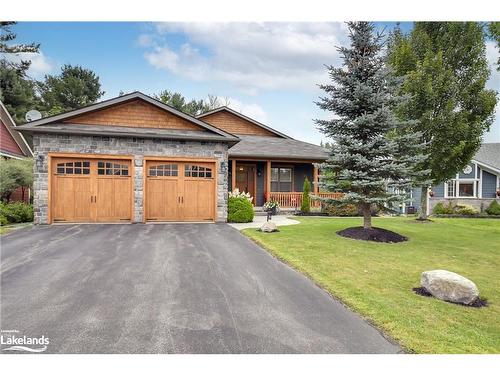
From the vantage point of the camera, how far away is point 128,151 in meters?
11.4

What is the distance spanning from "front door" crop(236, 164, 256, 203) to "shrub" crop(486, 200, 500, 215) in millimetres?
15468

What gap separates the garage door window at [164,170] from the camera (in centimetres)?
1180

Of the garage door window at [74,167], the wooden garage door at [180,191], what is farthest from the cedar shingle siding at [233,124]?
the garage door window at [74,167]

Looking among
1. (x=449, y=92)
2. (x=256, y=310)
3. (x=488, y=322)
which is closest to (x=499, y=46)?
(x=449, y=92)

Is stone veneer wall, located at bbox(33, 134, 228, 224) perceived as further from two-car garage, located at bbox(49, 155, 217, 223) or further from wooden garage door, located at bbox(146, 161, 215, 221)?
wooden garage door, located at bbox(146, 161, 215, 221)

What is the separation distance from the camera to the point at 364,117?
916cm

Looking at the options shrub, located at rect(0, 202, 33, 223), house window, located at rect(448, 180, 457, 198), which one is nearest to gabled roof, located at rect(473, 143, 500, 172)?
house window, located at rect(448, 180, 457, 198)

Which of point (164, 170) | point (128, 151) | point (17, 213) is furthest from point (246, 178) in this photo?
point (17, 213)

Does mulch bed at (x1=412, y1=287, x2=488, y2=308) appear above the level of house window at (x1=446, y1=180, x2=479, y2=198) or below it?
below

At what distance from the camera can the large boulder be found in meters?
4.48

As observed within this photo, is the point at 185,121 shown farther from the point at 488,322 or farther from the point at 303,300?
the point at 488,322

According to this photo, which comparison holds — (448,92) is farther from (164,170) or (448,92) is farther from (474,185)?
(164,170)

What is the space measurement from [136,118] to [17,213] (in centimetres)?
600
